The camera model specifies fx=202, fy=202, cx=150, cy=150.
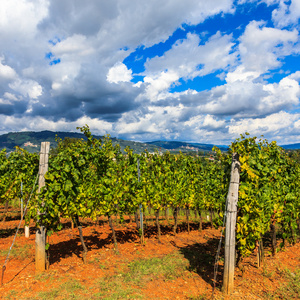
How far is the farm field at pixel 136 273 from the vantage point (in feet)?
18.2

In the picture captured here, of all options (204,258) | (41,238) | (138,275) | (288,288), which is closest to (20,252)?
(41,238)

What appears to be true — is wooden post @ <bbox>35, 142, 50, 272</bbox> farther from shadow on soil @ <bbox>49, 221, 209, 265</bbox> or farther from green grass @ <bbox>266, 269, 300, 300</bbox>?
green grass @ <bbox>266, 269, 300, 300</bbox>

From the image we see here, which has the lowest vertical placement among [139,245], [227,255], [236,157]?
[139,245]

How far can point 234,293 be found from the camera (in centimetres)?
556

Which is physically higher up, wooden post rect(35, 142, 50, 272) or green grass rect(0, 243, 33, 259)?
wooden post rect(35, 142, 50, 272)

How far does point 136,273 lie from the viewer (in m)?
6.86

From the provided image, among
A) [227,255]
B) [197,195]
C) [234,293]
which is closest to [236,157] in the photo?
[227,255]

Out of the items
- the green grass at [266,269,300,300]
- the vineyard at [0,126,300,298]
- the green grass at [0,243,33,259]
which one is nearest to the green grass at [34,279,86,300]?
the vineyard at [0,126,300,298]

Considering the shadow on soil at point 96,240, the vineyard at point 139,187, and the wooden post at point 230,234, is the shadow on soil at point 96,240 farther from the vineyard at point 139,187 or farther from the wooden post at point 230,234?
the wooden post at point 230,234

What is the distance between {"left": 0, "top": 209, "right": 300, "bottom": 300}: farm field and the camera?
5.55 meters

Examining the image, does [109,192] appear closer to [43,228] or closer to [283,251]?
[43,228]

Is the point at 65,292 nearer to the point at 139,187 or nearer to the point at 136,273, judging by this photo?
the point at 136,273

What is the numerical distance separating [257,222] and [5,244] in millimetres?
10835

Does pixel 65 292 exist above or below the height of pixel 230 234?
below
